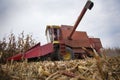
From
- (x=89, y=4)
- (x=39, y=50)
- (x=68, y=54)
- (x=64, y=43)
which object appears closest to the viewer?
(x=39, y=50)

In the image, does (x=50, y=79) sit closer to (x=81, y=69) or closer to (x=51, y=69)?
(x=81, y=69)

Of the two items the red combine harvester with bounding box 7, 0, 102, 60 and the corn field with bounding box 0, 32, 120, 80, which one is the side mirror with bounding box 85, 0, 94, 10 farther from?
the corn field with bounding box 0, 32, 120, 80

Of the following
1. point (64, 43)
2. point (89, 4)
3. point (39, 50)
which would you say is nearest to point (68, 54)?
point (64, 43)

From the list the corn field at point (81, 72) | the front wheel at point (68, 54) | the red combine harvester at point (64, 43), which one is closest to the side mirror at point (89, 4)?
the red combine harvester at point (64, 43)

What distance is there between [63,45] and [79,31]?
271cm

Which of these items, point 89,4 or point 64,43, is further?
point 64,43

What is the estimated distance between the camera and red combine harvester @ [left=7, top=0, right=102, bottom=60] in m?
12.0

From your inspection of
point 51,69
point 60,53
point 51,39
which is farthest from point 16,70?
point 51,39

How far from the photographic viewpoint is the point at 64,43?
1345 centimetres

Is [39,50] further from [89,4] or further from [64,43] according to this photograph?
[89,4]

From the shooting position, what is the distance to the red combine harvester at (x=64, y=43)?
12.0 m

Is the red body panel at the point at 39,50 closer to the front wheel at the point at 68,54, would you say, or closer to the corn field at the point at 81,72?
the front wheel at the point at 68,54

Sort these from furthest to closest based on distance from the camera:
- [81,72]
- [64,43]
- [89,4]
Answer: [64,43] < [89,4] < [81,72]

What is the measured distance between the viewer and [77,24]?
14.2 metres
